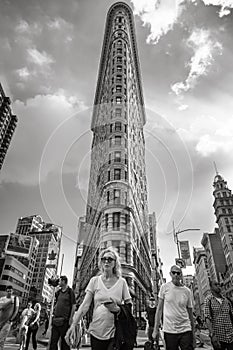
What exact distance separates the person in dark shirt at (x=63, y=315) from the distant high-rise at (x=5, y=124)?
11761 cm

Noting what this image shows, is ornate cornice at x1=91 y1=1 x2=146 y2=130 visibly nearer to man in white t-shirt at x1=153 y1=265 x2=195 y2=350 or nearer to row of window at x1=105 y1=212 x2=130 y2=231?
row of window at x1=105 y1=212 x2=130 y2=231

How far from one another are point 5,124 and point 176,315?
417ft

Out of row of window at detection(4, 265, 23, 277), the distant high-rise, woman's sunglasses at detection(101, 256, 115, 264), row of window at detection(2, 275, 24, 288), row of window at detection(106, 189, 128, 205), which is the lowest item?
woman's sunglasses at detection(101, 256, 115, 264)

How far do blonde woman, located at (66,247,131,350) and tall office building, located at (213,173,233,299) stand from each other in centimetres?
7993

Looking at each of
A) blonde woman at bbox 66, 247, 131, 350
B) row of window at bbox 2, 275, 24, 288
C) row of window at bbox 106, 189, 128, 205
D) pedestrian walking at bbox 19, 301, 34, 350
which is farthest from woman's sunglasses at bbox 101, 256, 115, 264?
row of window at bbox 2, 275, 24, 288

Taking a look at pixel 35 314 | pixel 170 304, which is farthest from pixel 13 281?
pixel 170 304

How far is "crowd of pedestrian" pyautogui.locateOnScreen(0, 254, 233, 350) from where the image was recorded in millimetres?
2789

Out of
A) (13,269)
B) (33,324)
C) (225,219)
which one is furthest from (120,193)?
(13,269)

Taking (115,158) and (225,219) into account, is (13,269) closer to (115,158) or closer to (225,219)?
(115,158)

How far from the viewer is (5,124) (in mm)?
114750

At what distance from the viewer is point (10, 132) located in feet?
400

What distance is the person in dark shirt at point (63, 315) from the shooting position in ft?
17.0

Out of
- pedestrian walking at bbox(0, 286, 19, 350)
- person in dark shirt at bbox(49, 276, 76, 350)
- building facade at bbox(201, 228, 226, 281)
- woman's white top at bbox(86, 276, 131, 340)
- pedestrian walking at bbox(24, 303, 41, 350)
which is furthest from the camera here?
building facade at bbox(201, 228, 226, 281)

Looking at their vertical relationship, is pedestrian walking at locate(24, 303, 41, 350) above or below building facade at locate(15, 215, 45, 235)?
below
